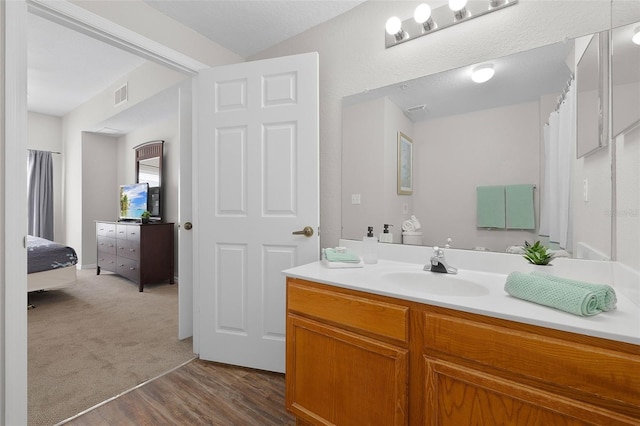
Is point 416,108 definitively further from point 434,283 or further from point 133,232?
point 133,232

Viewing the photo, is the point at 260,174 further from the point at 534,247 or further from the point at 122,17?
the point at 534,247

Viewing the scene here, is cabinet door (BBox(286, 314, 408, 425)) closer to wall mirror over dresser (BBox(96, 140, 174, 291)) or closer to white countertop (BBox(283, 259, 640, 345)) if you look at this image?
white countertop (BBox(283, 259, 640, 345))

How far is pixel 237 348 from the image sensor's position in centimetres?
205

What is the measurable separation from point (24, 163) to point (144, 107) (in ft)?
9.08

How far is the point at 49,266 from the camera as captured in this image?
11.2 feet

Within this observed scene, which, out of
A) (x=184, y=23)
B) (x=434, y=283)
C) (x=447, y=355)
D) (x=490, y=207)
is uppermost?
(x=184, y=23)

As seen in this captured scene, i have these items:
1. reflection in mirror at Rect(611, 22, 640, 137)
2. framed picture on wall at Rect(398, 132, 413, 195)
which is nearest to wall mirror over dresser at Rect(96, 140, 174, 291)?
framed picture on wall at Rect(398, 132, 413, 195)

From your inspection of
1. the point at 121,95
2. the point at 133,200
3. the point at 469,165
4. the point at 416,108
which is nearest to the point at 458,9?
the point at 416,108

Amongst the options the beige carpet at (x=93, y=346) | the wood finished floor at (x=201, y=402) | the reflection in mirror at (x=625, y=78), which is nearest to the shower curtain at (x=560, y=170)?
the reflection in mirror at (x=625, y=78)

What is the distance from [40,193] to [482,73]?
7.02m

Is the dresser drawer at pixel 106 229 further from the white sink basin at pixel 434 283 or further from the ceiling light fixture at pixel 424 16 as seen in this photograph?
the ceiling light fixture at pixel 424 16

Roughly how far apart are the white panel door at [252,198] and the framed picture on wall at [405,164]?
1.73 feet

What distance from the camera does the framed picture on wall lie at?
171cm

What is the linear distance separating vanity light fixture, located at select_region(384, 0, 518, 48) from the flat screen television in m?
4.43
